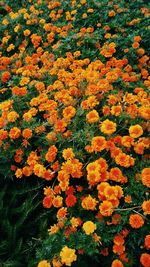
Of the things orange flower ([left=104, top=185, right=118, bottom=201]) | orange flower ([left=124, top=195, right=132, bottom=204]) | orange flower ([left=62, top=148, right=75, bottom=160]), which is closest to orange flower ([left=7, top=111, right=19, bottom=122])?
orange flower ([left=62, top=148, right=75, bottom=160])

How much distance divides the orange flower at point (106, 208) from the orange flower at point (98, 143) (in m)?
0.45

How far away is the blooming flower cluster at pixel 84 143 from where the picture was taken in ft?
8.25

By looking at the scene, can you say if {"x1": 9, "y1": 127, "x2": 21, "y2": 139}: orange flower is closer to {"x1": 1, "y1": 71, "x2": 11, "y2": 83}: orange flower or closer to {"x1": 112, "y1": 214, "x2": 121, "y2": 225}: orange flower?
{"x1": 112, "y1": 214, "x2": 121, "y2": 225}: orange flower

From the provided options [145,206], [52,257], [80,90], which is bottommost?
[52,257]

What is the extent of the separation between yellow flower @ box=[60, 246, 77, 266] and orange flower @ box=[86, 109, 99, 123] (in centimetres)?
109

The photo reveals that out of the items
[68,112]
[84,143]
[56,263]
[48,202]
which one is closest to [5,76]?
[68,112]

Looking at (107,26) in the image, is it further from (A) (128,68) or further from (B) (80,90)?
(B) (80,90)

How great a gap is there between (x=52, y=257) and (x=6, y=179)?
3.54 ft

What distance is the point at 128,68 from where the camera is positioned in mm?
4176

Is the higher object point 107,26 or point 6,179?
point 107,26

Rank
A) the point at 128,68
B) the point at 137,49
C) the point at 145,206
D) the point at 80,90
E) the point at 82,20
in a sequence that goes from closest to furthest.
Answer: the point at 145,206 → the point at 80,90 → the point at 128,68 → the point at 137,49 → the point at 82,20

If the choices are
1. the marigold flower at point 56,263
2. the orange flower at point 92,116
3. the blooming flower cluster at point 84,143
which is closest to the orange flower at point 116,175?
the blooming flower cluster at point 84,143

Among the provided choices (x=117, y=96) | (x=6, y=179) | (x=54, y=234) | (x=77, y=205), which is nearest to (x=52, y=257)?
(x=54, y=234)

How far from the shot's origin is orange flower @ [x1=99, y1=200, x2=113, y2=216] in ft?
8.13
